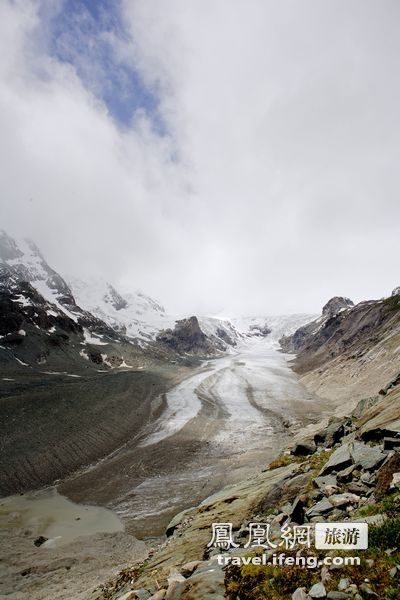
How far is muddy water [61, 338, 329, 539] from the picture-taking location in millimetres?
34094

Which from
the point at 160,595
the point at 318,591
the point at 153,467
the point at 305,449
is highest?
the point at 305,449

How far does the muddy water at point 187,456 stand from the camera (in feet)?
112

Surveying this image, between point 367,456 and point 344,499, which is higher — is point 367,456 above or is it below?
above

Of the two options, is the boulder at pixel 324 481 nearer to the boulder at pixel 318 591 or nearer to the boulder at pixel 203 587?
the boulder at pixel 203 587

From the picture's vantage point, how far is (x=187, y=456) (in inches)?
1857

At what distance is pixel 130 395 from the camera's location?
81312mm

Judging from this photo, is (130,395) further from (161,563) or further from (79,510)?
(161,563)

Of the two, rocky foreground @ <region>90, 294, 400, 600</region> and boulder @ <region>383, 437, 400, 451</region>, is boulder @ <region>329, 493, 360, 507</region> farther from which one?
boulder @ <region>383, 437, 400, 451</region>

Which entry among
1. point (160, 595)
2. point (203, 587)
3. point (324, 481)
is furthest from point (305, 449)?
point (203, 587)

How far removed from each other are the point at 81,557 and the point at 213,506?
1279 centimetres

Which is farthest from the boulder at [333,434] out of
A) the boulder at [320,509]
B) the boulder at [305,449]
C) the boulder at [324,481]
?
the boulder at [320,509]

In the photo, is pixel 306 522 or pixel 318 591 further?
pixel 306 522

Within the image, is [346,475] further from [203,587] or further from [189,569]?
[203,587]

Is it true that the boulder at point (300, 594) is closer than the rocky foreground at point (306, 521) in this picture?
Yes
